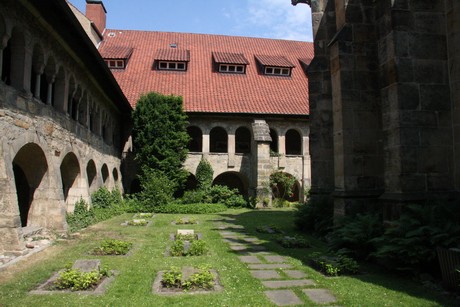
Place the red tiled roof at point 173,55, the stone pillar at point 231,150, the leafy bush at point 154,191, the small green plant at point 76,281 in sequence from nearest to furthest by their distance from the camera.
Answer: the small green plant at point 76,281, the leafy bush at point 154,191, the stone pillar at point 231,150, the red tiled roof at point 173,55

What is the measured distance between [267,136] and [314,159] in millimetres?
9185

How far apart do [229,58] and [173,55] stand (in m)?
3.51

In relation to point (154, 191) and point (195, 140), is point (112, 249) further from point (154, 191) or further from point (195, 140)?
point (195, 140)

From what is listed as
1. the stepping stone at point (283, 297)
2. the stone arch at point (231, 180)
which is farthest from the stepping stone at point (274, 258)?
the stone arch at point (231, 180)

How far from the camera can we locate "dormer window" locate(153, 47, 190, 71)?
22.7 m

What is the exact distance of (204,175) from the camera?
20.1 metres

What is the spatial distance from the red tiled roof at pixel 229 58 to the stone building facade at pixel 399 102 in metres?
15.7

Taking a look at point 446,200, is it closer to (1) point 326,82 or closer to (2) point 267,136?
(1) point 326,82

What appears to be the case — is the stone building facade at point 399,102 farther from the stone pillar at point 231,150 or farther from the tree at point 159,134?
the stone pillar at point 231,150

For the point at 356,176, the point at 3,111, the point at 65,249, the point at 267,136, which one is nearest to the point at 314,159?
the point at 356,176

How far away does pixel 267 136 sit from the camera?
20.0 metres

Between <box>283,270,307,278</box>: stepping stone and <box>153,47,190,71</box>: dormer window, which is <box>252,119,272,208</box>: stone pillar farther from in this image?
<box>283,270,307,278</box>: stepping stone

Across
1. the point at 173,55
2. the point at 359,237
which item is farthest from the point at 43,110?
the point at 173,55

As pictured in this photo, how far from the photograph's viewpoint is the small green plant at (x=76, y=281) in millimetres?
4742
